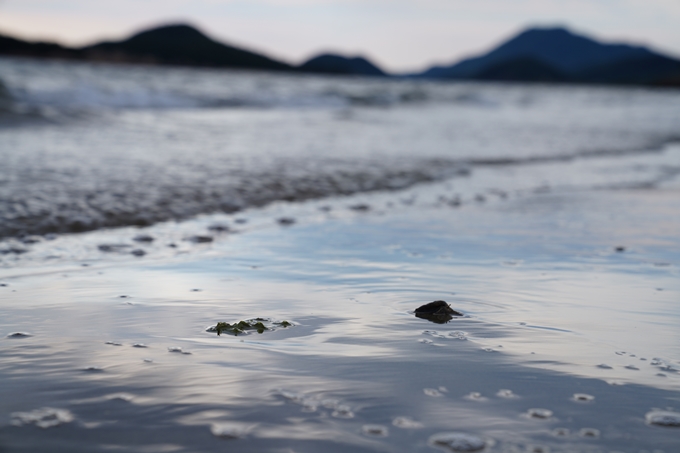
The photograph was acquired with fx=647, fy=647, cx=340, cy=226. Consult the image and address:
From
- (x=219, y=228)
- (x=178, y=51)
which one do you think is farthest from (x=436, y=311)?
(x=178, y=51)

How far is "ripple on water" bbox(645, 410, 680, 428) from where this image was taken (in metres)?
1.73

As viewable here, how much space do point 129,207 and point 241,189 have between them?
1.28 meters

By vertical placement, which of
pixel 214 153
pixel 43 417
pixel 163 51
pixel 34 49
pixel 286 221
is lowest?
pixel 43 417

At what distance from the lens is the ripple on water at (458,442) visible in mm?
1605

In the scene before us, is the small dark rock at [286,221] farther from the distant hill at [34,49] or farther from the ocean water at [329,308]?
the distant hill at [34,49]

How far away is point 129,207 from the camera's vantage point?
4992 millimetres

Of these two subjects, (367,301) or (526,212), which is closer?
(367,301)

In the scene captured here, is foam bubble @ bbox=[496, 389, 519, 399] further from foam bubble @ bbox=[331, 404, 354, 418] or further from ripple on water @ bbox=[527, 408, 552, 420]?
foam bubble @ bbox=[331, 404, 354, 418]

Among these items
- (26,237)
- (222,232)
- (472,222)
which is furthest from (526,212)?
(26,237)

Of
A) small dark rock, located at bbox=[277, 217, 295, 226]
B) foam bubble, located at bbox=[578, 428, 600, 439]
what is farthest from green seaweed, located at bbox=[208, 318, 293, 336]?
small dark rock, located at bbox=[277, 217, 295, 226]

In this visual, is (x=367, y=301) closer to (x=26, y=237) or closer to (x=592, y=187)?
(x=26, y=237)

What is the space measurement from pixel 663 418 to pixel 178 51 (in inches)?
3360

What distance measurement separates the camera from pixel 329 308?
2.79 m

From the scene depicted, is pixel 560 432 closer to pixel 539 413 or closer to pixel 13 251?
pixel 539 413
